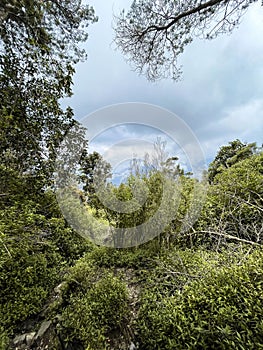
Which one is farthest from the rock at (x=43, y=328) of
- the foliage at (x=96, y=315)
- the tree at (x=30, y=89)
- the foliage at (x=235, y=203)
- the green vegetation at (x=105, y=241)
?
the foliage at (x=235, y=203)

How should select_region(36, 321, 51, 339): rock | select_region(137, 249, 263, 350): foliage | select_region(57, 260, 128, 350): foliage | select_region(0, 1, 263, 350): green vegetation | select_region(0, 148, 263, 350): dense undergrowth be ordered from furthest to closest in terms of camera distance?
select_region(36, 321, 51, 339): rock, select_region(57, 260, 128, 350): foliage, select_region(0, 1, 263, 350): green vegetation, select_region(0, 148, 263, 350): dense undergrowth, select_region(137, 249, 263, 350): foliage

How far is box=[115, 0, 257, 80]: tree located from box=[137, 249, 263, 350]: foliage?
376 centimetres

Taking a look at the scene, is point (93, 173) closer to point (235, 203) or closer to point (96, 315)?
point (96, 315)

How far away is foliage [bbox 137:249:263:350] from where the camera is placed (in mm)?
1396

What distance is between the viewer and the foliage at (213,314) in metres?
1.40

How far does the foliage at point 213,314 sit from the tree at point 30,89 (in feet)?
7.75

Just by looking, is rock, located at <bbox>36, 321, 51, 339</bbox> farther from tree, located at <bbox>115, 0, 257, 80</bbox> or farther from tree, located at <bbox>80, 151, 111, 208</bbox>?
tree, located at <bbox>115, 0, 257, 80</bbox>

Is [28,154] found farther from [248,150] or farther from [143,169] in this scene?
[248,150]

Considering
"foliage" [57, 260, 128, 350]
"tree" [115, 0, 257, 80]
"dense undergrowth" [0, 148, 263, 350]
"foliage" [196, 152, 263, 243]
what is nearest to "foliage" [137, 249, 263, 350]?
"dense undergrowth" [0, 148, 263, 350]

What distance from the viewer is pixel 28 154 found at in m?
2.52

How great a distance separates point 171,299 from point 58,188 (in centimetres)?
259

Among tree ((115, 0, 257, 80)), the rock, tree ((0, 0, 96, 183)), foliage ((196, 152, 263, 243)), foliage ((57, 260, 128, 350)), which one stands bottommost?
the rock

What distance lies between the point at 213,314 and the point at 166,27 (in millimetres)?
4591

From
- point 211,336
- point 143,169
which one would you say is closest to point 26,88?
point 143,169
